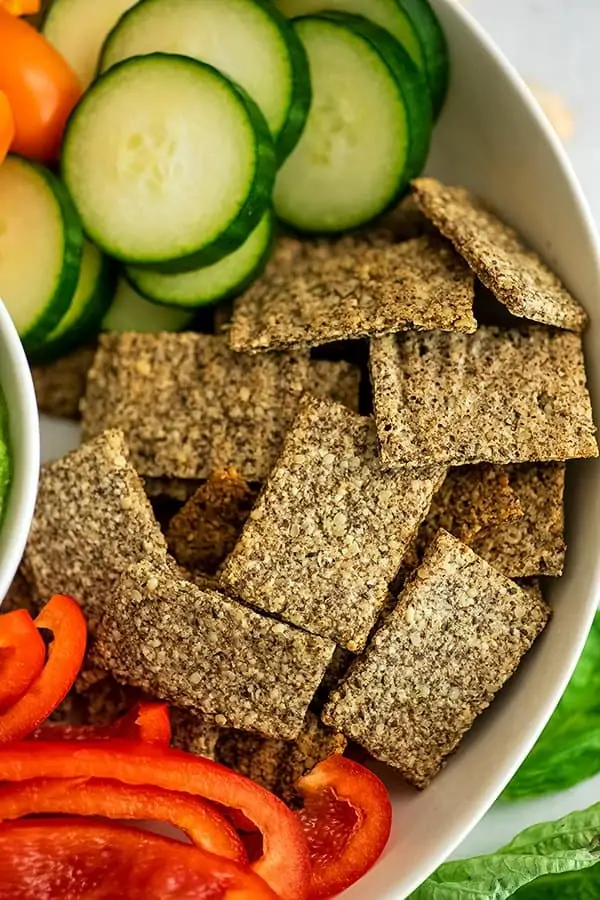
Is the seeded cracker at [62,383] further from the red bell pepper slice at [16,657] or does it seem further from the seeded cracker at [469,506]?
the seeded cracker at [469,506]

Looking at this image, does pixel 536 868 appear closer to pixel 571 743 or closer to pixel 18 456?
pixel 571 743

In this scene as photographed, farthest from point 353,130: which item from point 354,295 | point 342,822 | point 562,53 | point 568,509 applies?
point 342,822

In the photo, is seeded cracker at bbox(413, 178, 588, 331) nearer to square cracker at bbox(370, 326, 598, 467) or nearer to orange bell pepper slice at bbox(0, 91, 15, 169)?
square cracker at bbox(370, 326, 598, 467)

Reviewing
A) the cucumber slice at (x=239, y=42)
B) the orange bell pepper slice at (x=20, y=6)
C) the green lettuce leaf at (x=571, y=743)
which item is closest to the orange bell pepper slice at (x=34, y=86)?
the orange bell pepper slice at (x=20, y=6)

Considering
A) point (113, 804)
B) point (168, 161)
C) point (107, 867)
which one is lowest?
point (107, 867)

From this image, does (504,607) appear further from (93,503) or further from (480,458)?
(93,503)

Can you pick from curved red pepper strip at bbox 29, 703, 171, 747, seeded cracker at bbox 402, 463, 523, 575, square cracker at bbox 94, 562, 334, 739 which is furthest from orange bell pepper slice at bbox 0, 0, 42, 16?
curved red pepper strip at bbox 29, 703, 171, 747
